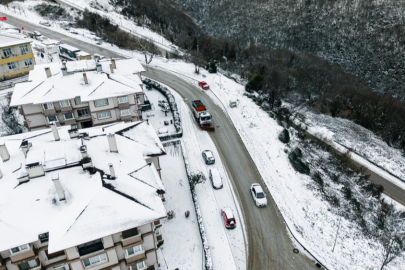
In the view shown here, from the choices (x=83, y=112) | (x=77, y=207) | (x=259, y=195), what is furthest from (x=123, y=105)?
(x=259, y=195)

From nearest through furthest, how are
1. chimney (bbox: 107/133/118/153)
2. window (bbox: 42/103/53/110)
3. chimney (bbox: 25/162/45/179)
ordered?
1. chimney (bbox: 25/162/45/179)
2. chimney (bbox: 107/133/118/153)
3. window (bbox: 42/103/53/110)

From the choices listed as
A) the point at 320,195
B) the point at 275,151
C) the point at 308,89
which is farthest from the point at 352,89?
the point at 320,195

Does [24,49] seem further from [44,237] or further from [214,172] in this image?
[44,237]

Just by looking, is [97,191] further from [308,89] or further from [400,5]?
[400,5]

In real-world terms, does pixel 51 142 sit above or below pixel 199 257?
above

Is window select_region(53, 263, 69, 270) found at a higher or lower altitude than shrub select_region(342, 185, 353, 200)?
higher

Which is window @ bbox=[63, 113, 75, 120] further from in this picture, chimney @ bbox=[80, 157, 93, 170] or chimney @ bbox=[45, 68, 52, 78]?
chimney @ bbox=[80, 157, 93, 170]

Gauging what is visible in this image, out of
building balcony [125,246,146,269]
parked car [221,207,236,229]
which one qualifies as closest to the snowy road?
parked car [221,207,236,229]
